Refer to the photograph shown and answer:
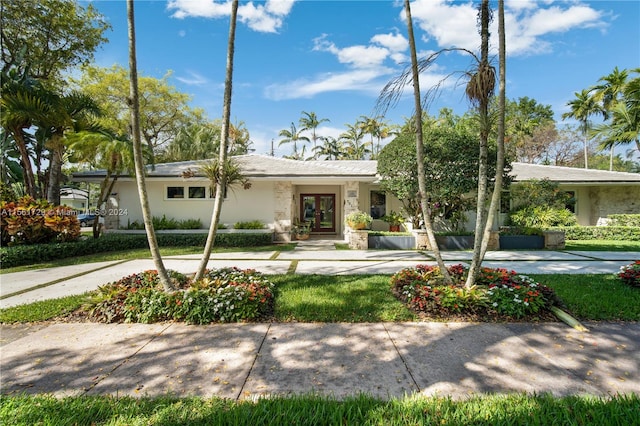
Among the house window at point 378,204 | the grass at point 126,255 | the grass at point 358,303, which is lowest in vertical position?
the grass at point 358,303

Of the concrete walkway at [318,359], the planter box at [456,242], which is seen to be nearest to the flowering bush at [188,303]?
the concrete walkway at [318,359]

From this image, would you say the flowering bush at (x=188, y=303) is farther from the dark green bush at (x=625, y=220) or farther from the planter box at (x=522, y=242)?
the dark green bush at (x=625, y=220)

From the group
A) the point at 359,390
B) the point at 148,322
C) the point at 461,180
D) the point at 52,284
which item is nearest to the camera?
the point at 359,390

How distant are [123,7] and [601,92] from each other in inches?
1168

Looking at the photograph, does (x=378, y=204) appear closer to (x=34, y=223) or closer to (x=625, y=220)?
(x=625, y=220)

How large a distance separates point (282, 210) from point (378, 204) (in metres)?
5.93

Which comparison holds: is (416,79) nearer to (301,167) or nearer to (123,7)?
(123,7)

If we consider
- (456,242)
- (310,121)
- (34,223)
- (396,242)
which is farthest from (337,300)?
(310,121)

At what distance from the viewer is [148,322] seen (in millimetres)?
4098

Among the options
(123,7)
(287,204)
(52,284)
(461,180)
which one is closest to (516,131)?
(461,180)

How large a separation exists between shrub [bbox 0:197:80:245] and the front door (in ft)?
32.9

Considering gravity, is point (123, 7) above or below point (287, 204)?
above

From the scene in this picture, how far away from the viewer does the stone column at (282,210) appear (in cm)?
1281

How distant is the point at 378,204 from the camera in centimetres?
1603
